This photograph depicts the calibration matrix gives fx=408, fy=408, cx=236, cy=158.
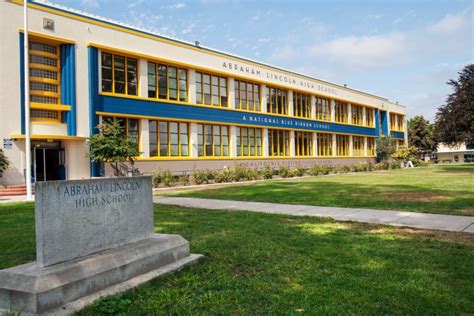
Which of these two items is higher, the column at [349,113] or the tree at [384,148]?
the column at [349,113]

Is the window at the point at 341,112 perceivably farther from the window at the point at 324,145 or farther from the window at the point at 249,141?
the window at the point at 249,141

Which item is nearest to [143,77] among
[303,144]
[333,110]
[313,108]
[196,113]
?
[196,113]

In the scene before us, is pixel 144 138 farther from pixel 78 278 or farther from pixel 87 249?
pixel 78 278

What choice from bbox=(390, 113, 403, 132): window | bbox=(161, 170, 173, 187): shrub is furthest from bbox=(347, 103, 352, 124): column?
bbox=(161, 170, 173, 187): shrub

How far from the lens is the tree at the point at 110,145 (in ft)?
75.0

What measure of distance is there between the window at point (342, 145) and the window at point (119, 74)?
30441mm

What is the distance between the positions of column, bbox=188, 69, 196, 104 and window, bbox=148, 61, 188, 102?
0.79ft

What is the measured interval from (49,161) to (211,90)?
558 inches

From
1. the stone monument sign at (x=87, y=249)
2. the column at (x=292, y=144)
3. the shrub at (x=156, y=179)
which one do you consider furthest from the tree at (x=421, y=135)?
the stone monument sign at (x=87, y=249)

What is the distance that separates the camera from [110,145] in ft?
74.9

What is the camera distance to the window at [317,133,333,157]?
47.1 meters

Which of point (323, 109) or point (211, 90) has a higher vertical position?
point (323, 109)

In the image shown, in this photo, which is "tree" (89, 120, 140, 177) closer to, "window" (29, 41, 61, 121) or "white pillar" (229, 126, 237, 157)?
"window" (29, 41, 61, 121)

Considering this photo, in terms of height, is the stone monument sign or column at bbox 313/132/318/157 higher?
column at bbox 313/132/318/157
